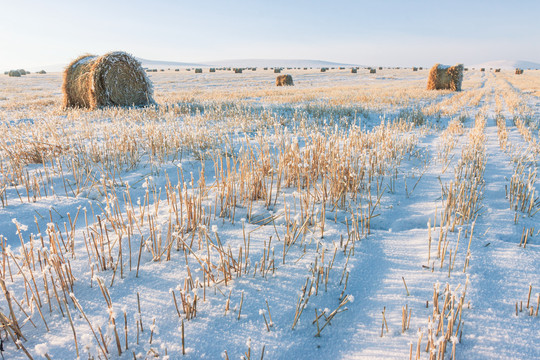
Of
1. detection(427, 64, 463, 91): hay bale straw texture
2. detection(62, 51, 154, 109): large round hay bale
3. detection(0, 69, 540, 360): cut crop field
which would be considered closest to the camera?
detection(0, 69, 540, 360): cut crop field

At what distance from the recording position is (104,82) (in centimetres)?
1053

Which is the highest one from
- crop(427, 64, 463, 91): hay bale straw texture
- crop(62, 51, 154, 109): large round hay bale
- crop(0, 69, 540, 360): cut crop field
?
crop(427, 64, 463, 91): hay bale straw texture

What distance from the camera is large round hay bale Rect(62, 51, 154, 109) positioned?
10.5 metres

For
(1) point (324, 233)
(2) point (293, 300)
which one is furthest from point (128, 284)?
(1) point (324, 233)

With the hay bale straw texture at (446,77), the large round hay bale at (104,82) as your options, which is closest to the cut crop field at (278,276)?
the large round hay bale at (104,82)

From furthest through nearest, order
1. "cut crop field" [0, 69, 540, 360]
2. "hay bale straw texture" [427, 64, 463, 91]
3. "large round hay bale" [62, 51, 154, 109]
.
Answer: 1. "hay bale straw texture" [427, 64, 463, 91]
2. "large round hay bale" [62, 51, 154, 109]
3. "cut crop field" [0, 69, 540, 360]

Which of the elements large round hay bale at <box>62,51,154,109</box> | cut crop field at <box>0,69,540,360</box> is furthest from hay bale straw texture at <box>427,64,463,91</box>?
cut crop field at <box>0,69,540,360</box>

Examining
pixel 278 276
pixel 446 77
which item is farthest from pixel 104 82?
pixel 446 77

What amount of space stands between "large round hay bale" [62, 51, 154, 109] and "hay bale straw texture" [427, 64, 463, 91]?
17.9 meters

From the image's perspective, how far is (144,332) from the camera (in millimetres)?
1602

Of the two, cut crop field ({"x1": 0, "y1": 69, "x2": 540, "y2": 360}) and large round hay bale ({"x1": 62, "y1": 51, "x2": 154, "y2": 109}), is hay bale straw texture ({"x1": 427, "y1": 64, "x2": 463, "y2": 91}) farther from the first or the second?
cut crop field ({"x1": 0, "y1": 69, "x2": 540, "y2": 360})

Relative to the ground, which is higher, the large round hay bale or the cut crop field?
the large round hay bale

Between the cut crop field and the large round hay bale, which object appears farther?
the large round hay bale

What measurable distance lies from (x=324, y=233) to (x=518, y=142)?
16.9 feet
